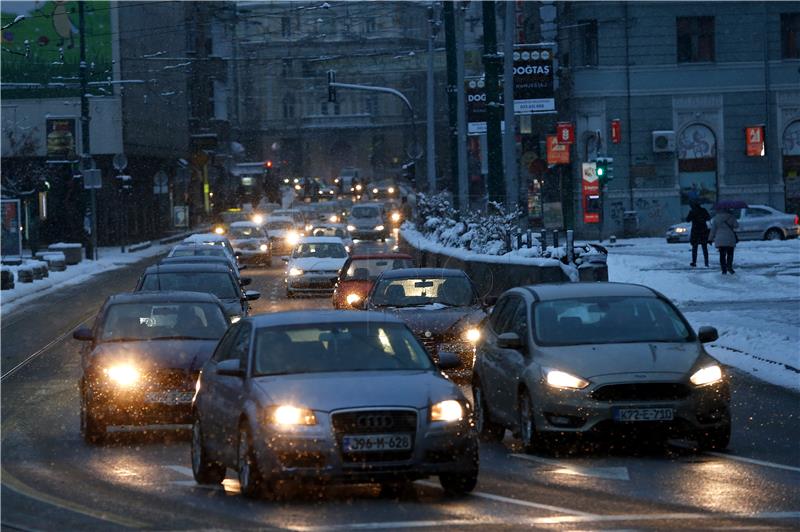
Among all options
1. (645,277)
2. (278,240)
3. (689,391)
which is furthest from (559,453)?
(278,240)

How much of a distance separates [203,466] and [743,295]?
20700 mm

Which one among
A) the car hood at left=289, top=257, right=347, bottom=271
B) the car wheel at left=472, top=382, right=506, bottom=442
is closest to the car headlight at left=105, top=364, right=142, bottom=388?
the car wheel at left=472, top=382, right=506, bottom=442

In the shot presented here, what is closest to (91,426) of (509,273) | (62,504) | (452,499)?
(62,504)

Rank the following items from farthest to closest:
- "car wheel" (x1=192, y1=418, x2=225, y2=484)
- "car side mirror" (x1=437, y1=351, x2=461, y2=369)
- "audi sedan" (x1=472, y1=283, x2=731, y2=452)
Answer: "audi sedan" (x1=472, y1=283, x2=731, y2=452) < "car side mirror" (x1=437, y1=351, x2=461, y2=369) < "car wheel" (x1=192, y1=418, x2=225, y2=484)

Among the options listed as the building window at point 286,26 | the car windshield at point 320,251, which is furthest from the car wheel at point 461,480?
the building window at point 286,26

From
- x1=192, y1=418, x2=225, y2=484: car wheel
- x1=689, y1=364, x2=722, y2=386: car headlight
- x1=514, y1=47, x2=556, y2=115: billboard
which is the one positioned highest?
x1=514, y1=47, x2=556, y2=115: billboard

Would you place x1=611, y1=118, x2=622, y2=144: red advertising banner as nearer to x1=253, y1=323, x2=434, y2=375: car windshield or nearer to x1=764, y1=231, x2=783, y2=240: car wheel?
x1=764, y1=231, x2=783, y2=240: car wheel

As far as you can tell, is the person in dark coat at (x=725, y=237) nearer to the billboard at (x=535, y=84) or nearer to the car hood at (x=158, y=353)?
the billboard at (x=535, y=84)

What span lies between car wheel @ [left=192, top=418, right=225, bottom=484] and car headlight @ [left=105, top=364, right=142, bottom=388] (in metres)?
2.93

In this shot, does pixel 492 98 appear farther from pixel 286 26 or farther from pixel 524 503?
pixel 286 26

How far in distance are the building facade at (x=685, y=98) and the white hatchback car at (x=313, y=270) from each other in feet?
76.4

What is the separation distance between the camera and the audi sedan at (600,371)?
1269 cm

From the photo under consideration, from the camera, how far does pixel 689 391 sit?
12781 millimetres

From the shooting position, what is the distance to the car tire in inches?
568
